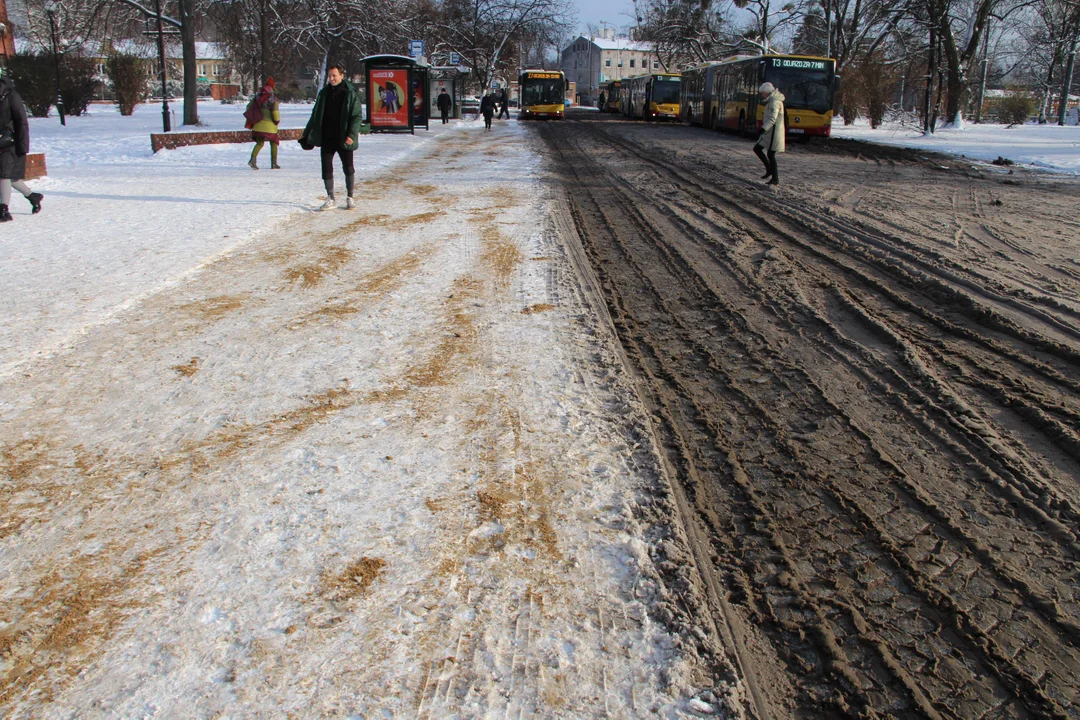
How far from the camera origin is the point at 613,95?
221 feet

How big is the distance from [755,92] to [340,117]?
2169cm

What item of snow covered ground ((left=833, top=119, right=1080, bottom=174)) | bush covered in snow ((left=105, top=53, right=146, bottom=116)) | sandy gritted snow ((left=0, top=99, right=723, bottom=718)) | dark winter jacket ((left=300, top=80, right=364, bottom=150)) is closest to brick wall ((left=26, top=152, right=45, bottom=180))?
dark winter jacket ((left=300, top=80, right=364, bottom=150))

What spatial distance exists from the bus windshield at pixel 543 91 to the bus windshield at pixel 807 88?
2328 centimetres

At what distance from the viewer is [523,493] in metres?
3.26

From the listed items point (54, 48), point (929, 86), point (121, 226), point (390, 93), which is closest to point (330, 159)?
point (121, 226)

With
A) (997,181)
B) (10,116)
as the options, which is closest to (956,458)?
(10,116)

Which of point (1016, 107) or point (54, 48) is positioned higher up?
point (54, 48)

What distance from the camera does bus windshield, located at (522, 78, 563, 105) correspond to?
157 ft

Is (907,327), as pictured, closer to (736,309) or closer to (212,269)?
(736,309)

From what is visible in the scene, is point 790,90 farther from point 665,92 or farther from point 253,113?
point 665,92

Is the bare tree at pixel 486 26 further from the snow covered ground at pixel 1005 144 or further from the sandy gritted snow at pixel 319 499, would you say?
the sandy gritted snow at pixel 319 499

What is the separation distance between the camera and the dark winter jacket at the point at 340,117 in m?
9.76

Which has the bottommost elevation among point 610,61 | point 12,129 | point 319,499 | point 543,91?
point 319,499

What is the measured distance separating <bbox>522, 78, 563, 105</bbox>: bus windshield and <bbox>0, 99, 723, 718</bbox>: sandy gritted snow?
4373 cm
